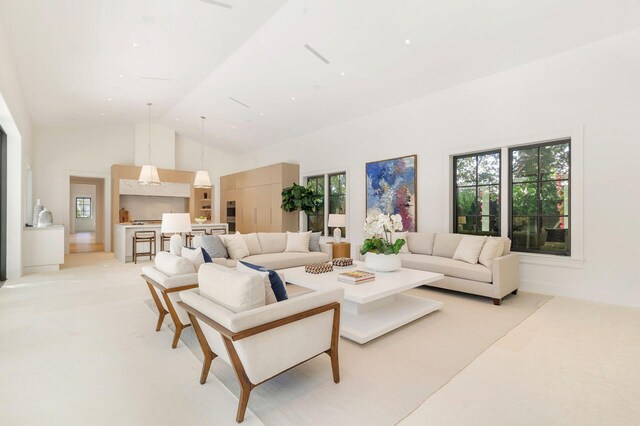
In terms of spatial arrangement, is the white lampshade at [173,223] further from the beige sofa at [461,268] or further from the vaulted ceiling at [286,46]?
the beige sofa at [461,268]

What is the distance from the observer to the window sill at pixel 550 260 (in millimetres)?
4246

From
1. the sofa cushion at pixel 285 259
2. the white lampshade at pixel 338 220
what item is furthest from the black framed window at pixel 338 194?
the sofa cushion at pixel 285 259

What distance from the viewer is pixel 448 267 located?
14.5 feet

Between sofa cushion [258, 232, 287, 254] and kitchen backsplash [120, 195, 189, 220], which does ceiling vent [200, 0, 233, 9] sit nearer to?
sofa cushion [258, 232, 287, 254]

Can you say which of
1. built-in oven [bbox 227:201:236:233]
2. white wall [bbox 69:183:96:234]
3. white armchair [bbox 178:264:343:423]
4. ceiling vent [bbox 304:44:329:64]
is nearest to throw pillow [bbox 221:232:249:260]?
white armchair [bbox 178:264:343:423]

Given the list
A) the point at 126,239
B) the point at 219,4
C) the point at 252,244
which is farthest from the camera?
the point at 126,239

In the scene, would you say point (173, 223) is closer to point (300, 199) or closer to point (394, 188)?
point (300, 199)

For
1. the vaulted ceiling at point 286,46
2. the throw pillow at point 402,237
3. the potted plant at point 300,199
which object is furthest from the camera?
the potted plant at point 300,199

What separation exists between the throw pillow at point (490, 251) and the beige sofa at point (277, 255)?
257 cm

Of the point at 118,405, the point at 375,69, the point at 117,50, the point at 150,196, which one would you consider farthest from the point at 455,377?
the point at 150,196

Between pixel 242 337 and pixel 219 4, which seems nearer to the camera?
pixel 242 337

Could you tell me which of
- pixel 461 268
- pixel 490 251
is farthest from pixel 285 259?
pixel 490 251

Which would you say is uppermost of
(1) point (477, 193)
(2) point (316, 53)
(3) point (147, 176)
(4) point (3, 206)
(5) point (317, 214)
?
(2) point (316, 53)

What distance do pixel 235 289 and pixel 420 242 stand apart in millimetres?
4247
